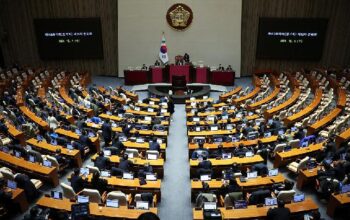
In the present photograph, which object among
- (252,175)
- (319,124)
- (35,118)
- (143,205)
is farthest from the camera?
(35,118)

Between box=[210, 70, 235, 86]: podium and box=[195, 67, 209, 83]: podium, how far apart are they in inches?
18.6

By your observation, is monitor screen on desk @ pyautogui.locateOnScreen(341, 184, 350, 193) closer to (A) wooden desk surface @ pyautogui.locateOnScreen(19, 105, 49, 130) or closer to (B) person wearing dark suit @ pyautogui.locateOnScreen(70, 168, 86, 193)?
(B) person wearing dark suit @ pyautogui.locateOnScreen(70, 168, 86, 193)

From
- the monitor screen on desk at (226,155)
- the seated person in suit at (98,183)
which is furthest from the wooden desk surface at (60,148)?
the monitor screen on desk at (226,155)

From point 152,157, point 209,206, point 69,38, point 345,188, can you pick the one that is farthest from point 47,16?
point 345,188

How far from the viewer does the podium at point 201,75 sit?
972 inches

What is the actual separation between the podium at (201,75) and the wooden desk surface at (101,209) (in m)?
17.0

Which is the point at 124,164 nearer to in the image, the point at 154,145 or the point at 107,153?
the point at 107,153

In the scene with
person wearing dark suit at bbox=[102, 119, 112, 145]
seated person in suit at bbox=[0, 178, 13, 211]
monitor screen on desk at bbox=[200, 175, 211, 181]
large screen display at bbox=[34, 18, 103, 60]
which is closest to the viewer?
seated person in suit at bbox=[0, 178, 13, 211]

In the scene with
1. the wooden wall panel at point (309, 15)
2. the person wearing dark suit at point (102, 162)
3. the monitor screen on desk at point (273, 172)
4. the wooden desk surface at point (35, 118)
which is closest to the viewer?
the monitor screen on desk at point (273, 172)

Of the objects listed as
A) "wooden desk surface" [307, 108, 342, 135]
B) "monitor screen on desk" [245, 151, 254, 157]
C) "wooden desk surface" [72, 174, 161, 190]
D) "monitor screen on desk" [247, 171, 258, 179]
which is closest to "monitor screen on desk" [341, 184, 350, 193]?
"monitor screen on desk" [247, 171, 258, 179]

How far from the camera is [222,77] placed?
24.8 metres

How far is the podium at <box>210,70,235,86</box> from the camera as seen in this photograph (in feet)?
81.0

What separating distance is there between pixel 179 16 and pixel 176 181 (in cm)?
1658

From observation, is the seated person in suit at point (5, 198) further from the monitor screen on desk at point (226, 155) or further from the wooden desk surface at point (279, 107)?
the wooden desk surface at point (279, 107)
